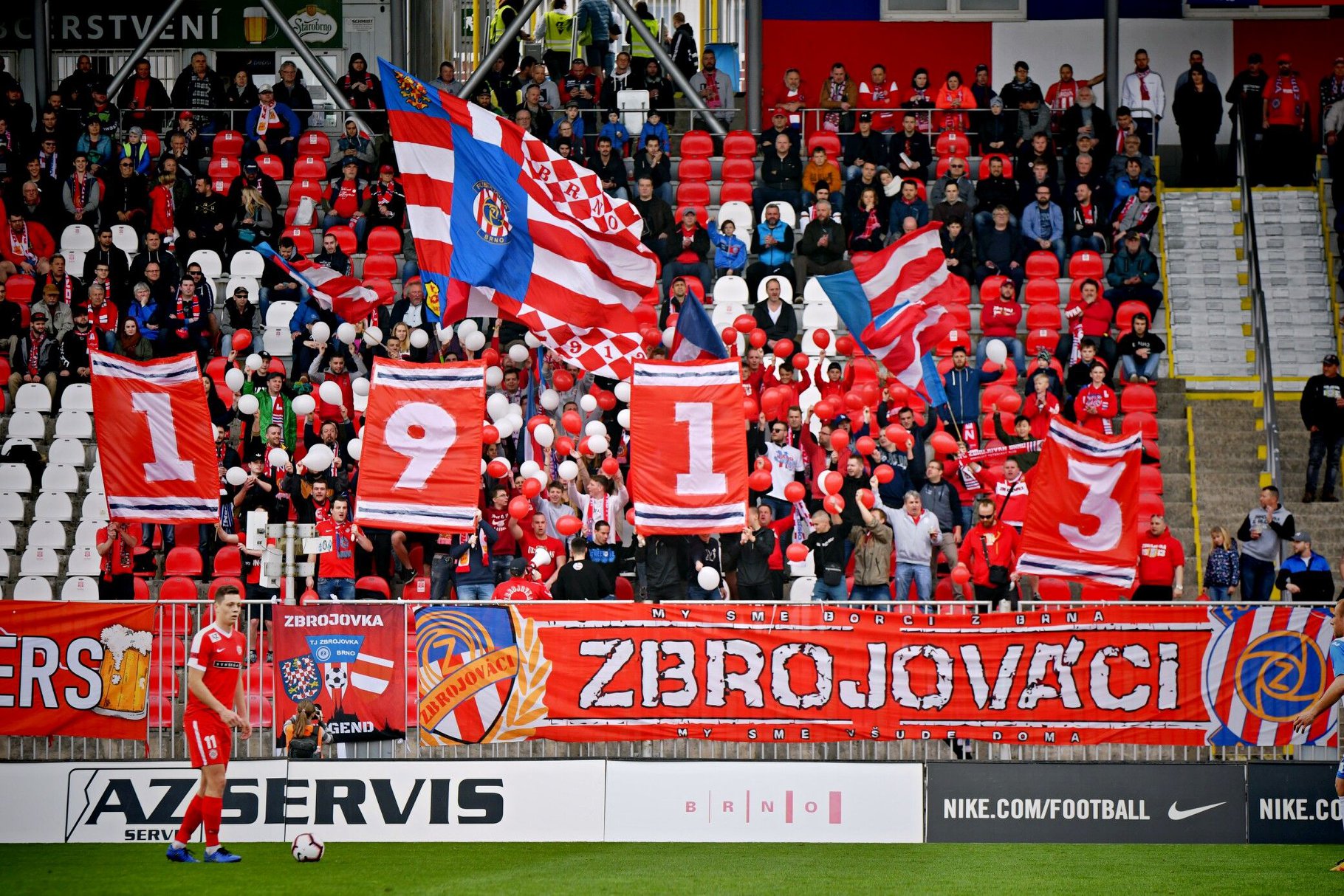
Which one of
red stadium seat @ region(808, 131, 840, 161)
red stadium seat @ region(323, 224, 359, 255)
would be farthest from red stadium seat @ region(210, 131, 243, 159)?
red stadium seat @ region(808, 131, 840, 161)

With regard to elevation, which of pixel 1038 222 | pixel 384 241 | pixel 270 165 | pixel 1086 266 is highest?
pixel 270 165

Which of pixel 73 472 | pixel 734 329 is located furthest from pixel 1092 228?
pixel 73 472

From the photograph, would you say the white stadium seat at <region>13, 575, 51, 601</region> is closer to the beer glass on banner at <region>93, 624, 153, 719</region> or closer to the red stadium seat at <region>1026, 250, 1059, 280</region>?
the beer glass on banner at <region>93, 624, 153, 719</region>

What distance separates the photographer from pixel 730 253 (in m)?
23.3

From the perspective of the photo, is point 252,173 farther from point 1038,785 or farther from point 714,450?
point 1038,785

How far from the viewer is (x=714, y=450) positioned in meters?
18.4

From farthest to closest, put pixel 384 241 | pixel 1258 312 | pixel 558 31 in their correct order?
pixel 558 31 → pixel 384 241 → pixel 1258 312

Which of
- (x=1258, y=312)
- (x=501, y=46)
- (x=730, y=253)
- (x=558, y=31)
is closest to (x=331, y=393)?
(x=730, y=253)

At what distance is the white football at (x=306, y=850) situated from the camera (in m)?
14.0

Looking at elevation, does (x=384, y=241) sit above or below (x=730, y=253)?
above

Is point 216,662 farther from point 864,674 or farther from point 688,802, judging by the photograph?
point 864,674

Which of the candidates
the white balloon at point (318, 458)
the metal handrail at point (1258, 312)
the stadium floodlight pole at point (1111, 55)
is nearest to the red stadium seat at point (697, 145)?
the stadium floodlight pole at point (1111, 55)

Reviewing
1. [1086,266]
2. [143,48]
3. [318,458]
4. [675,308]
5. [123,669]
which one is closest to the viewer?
[123,669]

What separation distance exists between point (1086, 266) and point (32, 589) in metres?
13.8
